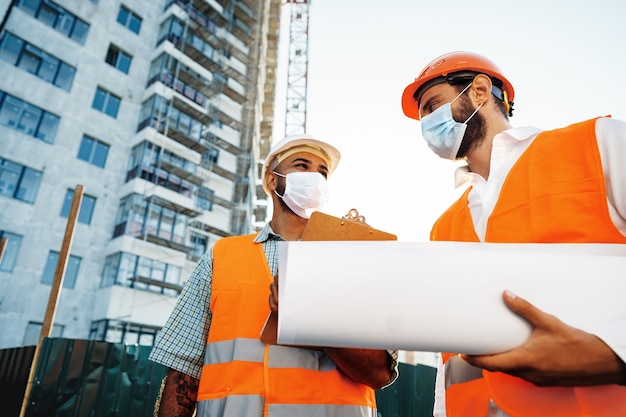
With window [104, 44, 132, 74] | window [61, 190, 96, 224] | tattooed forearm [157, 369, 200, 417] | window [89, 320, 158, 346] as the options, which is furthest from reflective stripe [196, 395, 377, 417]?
window [104, 44, 132, 74]

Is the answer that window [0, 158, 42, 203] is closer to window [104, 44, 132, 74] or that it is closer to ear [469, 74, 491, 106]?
window [104, 44, 132, 74]

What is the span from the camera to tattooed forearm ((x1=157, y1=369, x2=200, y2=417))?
213 centimetres

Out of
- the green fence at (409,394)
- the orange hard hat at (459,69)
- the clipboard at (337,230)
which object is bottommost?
the green fence at (409,394)

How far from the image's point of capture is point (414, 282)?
1.00 meters

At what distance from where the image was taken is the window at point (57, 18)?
21297 mm

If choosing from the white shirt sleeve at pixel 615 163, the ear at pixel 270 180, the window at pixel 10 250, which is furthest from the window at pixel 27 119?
the white shirt sleeve at pixel 615 163

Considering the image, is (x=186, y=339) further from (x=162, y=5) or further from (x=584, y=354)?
(x=162, y=5)

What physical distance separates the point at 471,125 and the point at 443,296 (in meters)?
1.25

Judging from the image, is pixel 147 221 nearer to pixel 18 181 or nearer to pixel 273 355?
pixel 18 181

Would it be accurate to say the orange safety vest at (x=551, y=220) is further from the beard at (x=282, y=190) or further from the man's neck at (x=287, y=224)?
the beard at (x=282, y=190)

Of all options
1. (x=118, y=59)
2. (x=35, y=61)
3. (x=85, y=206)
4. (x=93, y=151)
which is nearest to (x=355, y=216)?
(x=85, y=206)

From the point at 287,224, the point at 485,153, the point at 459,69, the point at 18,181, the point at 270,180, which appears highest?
the point at 18,181

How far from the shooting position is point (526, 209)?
1403 mm

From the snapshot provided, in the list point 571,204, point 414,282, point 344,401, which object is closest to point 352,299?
point 414,282
